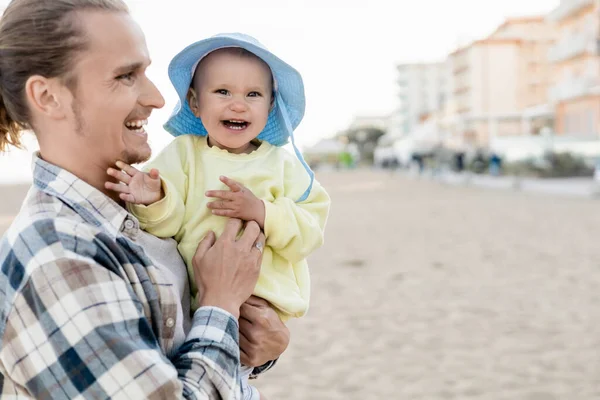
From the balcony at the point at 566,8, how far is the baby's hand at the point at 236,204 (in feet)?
120

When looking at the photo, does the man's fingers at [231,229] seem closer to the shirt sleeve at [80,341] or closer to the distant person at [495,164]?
the shirt sleeve at [80,341]

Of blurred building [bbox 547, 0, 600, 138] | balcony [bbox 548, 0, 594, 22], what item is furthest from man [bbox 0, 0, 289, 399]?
balcony [bbox 548, 0, 594, 22]

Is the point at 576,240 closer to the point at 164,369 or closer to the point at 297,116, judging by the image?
the point at 297,116

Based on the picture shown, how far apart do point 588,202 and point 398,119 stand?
9877 cm

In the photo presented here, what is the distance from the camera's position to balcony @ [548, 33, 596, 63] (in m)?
34.2

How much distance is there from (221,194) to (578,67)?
38.4 m

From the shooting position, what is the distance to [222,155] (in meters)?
1.98

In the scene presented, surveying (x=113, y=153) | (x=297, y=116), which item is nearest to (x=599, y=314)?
(x=297, y=116)

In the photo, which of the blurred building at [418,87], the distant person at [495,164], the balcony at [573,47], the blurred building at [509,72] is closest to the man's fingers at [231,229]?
the distant person at [495,164]

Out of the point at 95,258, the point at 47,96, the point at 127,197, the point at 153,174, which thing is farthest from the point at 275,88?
→ the point at 95,258

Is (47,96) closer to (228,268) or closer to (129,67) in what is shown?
(129,67)

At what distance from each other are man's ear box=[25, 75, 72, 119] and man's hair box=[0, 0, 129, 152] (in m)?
0.01

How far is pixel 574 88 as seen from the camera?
1400 inches

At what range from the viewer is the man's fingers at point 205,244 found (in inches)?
67.0
